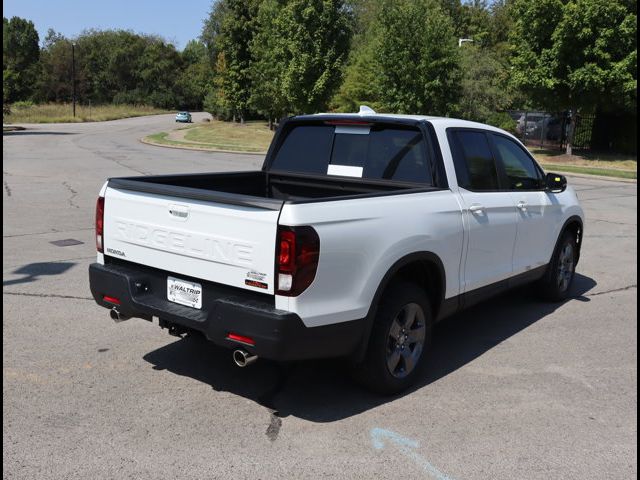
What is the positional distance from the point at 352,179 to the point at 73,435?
2807 mm

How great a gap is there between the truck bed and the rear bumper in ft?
2.11

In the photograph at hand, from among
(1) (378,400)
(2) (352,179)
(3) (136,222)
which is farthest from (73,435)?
(2) (352,179)

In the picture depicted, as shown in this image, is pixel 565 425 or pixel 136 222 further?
pixel 136 222

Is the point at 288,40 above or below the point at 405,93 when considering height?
above

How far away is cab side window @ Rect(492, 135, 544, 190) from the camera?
5.64m

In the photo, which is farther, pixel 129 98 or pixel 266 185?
pixel 129 98

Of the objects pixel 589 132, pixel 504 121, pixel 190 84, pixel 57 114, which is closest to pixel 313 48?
pixel 504 121

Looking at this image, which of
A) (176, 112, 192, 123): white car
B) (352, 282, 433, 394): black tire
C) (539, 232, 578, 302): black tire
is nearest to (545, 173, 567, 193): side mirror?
(539, 232, 578, 302): black tire

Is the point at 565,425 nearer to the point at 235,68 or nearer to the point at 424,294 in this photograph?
the point at 424,294

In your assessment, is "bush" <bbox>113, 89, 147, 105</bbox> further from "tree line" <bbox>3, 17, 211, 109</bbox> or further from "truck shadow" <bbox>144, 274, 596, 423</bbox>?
"truck shadow" <bbox>144, 274, 596, 423</bbox>

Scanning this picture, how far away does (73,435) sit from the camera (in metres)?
3.66

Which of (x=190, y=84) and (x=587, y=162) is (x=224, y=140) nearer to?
(x=587, y=162)

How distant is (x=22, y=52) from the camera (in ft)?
344

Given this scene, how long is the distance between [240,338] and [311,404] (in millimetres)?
830
